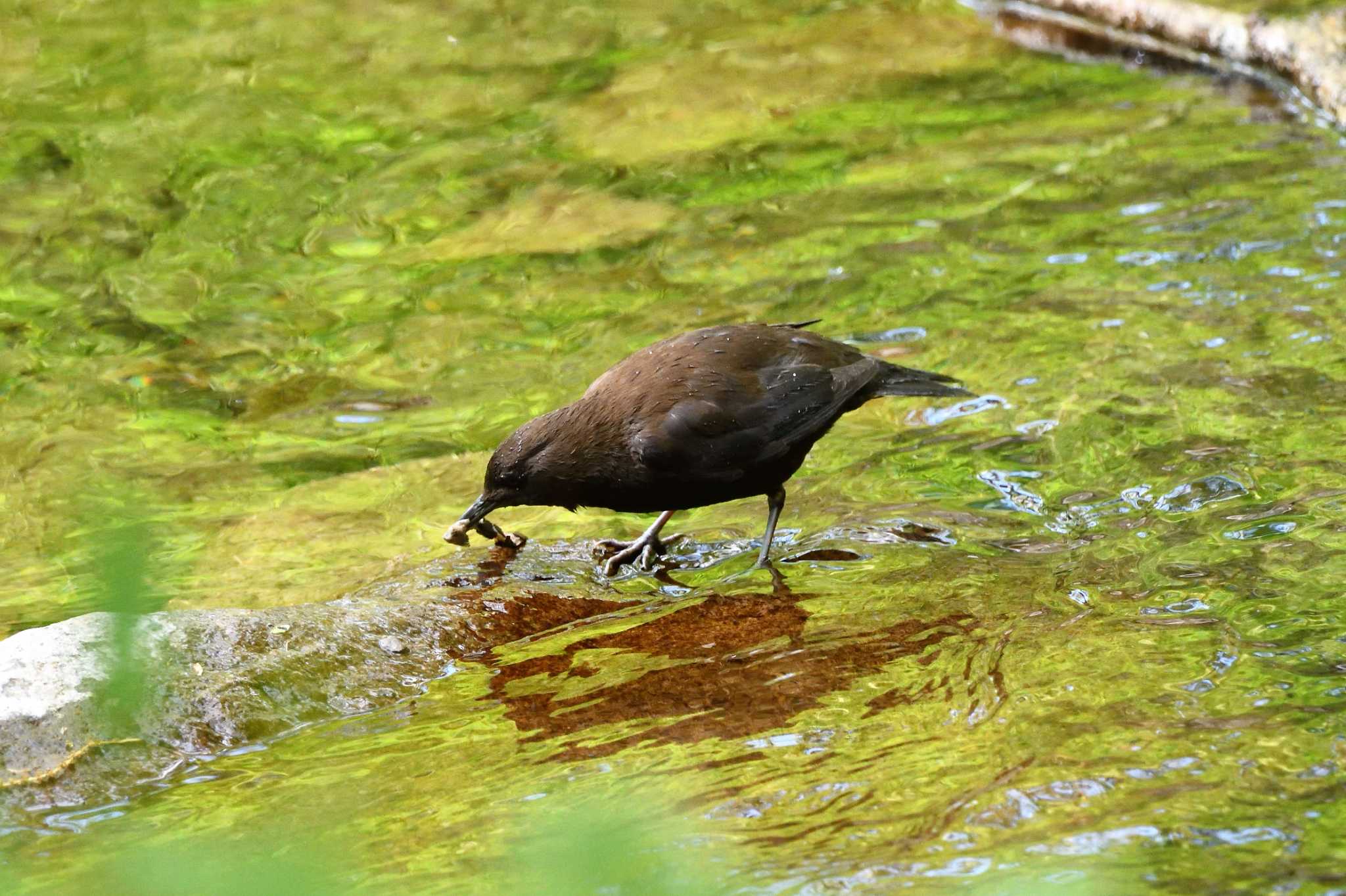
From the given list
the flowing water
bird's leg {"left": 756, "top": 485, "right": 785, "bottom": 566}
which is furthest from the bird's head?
bird's leg {"left": 756, "top": 485, "right": 785, "bottom": 566}

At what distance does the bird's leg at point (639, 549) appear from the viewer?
5191 mm

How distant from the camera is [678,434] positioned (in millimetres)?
4938

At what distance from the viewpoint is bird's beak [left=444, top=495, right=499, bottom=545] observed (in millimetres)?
5121

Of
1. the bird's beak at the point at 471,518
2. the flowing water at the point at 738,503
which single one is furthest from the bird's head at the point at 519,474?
the flowing water at the point at 738,503

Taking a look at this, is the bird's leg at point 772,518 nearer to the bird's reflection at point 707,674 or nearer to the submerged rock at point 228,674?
the bird's reflection at point 707,674

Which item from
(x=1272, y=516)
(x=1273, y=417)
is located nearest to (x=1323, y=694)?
(x=1272, y=516)

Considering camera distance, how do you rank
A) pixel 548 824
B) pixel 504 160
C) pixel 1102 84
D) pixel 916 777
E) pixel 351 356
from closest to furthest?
pixel 548 824, pixel 916 777, pixel 351 356, pixel 504 160, pixel 1102 84

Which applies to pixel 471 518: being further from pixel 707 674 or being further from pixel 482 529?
pixel 707 674

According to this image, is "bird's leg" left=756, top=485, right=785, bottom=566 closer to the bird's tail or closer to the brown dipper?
the brown dipper

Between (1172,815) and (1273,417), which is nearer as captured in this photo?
(1172,815)

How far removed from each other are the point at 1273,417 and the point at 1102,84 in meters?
5.28

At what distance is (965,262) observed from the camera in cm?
797

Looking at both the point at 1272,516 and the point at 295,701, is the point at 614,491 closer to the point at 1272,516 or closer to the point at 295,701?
the point at 295,701

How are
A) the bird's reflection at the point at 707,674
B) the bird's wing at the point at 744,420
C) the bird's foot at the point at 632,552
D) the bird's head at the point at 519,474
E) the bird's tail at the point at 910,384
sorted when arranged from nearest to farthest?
the bird's reflection at the point at 707,674
the bird's wing at the point at 744,420
the bird's head at the point at 519,474
the bird's foot at the point at 632,552
the bird's tail at the point at 910,384
